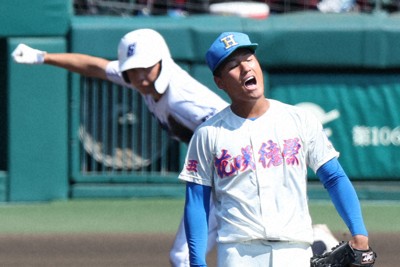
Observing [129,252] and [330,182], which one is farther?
[129,252]

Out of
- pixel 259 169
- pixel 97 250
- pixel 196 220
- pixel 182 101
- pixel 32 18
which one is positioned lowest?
pixel 97 250

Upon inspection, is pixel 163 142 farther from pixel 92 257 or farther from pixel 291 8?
pixel 92 257

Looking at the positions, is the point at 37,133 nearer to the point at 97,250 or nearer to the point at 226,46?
the point at 97,250

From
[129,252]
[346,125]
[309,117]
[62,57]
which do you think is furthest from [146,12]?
[309,117]

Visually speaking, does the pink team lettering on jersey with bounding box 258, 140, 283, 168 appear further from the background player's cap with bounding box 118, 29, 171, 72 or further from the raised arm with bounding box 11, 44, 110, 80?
the raised arm with bounding box 11, 44, 110, 80

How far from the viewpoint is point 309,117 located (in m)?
5.24

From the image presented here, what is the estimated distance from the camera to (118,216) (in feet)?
38.9

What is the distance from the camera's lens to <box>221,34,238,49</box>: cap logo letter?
16.9 feet

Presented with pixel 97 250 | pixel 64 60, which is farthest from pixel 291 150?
pixel 97 250

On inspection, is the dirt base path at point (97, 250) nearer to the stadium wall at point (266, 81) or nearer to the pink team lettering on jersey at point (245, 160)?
the stadium wall at point (266, 81)

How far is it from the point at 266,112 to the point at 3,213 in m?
7.32

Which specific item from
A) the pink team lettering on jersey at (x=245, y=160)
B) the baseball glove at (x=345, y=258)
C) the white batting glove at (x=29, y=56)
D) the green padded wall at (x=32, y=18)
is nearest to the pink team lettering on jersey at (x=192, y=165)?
the pink team lettering on jersey at (x=245, y=160)

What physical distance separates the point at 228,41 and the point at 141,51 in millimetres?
1797

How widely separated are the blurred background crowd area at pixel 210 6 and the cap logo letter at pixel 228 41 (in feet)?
28.1
